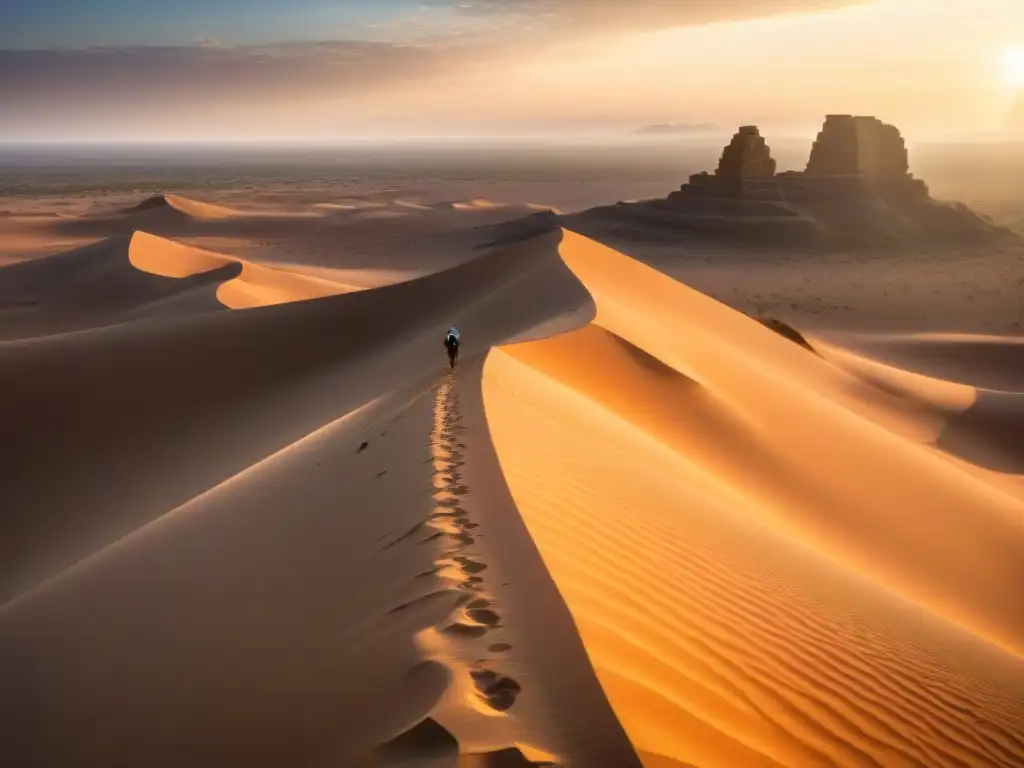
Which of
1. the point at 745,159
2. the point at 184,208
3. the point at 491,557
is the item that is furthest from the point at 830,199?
the point at 491,557

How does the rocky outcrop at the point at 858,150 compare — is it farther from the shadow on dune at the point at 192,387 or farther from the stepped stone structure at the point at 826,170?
the shadow on dune at the point at 192,387

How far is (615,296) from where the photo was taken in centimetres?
1698

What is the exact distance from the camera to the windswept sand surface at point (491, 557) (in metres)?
3.52

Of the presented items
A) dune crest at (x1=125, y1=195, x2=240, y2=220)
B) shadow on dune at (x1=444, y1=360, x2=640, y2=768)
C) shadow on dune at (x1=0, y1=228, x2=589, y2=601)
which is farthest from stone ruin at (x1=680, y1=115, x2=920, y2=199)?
shadow on dune at (x1=444, y1=360, x2=640, y2=768)

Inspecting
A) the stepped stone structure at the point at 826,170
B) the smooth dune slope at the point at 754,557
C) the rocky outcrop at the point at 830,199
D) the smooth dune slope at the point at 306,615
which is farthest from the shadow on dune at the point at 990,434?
the stepped stone structure at the point at 826,170

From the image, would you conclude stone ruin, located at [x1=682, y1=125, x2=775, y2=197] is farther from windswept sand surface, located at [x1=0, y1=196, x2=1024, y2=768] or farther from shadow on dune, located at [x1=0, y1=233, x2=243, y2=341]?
windswept sand surface, located at [x1=0, y1=196, x2=1024, y2=768]

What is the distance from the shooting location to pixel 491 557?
4.38 meters

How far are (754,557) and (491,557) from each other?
8.40 ft

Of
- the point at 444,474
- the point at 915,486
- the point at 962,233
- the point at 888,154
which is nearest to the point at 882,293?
the point at 962,233

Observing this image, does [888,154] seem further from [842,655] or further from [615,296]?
[842,655]

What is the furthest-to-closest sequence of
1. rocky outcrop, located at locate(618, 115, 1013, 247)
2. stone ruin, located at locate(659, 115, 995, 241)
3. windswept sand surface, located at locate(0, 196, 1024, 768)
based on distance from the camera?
stone ruin, located at locate(659, 115, 995, 241)
rocky outcrop, located at locate(618, 115, 1013, 247)
windswept sand surface, located at locate(0, 196, 1024, 768)

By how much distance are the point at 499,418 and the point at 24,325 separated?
1093 inches

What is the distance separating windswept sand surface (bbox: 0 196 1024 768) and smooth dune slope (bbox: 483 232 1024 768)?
0.03 m

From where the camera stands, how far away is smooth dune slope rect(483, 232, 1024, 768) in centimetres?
378
